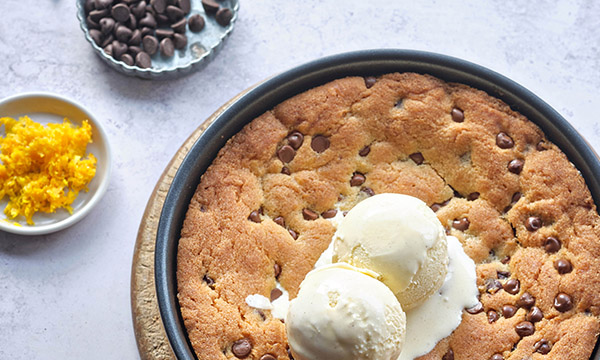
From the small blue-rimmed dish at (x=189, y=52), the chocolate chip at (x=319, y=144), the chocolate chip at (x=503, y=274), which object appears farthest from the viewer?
the small blue-rimmed dish at (x=189, y=52)

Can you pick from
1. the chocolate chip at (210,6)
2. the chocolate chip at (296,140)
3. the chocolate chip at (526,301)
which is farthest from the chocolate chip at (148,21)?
the chocolate chip at (526,301)

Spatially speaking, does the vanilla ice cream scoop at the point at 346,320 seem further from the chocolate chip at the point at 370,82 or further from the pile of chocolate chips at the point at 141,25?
the pile of chocolate chips at the point at 141,25

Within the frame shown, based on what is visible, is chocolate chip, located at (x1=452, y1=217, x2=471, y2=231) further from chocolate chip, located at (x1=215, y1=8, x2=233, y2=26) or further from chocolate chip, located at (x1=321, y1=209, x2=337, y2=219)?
chocolate chip, located at (x1=215, y1=8, x2=233, y2=26)

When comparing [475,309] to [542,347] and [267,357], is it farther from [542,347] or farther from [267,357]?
[267,357]

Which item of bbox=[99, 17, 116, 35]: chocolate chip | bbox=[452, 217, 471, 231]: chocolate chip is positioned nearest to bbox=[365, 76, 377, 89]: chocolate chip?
bbox=[452, 217, 471, 231]: chocolate chip

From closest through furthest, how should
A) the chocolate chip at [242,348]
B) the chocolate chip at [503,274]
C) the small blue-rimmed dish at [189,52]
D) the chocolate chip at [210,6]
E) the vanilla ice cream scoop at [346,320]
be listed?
the vanilla ice cream scoop at [346,320], the chocolate chip at [242,348], the chocolate chip at [503,274], the small blue-rimmed dish at [189,52], the chocolate chip at [210,6]

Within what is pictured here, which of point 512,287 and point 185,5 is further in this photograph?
point 185,5

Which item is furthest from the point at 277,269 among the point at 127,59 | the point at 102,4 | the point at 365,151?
the point at 102,4

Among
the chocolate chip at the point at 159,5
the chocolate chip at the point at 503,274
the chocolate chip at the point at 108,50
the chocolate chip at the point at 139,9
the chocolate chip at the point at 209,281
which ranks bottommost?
the chocolate chip at the point at 209,281
